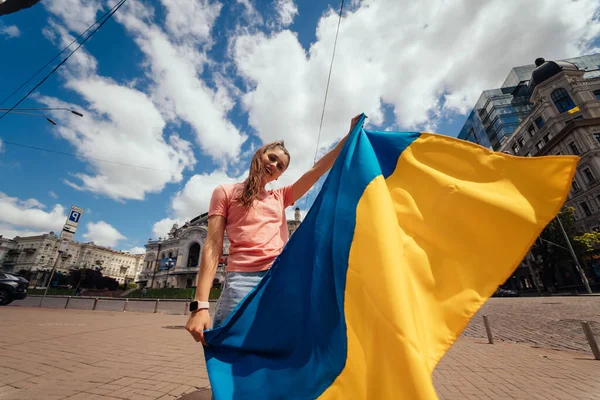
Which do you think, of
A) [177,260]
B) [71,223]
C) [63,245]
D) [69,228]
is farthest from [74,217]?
[177,260]

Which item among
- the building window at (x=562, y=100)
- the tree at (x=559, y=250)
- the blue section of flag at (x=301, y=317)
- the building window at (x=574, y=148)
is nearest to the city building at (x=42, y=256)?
the blue section of flag at (x=301, y=317)

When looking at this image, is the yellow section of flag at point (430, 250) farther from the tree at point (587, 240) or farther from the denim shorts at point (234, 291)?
the tree at point (587, 240)

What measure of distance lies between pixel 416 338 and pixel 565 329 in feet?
39.8

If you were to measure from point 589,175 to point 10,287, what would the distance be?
53459 mm

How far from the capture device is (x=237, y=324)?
160 cm

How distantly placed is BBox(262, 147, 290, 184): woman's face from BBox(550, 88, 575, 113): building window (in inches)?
1990

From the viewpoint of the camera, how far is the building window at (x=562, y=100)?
1401 inches

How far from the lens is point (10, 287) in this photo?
564 inches

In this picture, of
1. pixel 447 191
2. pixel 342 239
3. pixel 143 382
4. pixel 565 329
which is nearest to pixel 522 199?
pixel 447 191

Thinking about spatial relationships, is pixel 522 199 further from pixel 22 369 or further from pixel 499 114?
pixel 499 114

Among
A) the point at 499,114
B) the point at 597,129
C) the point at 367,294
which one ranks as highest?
the point at 499,114

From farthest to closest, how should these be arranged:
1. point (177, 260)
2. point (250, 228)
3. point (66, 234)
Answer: point (177, 260), point (66, 234), point (250, 228)

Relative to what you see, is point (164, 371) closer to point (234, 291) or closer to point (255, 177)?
point (234, 291)

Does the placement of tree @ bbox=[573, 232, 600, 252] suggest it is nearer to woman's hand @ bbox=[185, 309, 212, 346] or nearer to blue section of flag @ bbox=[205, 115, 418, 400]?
blue section of flag @ bbox=[205, 115, 418, 400]
